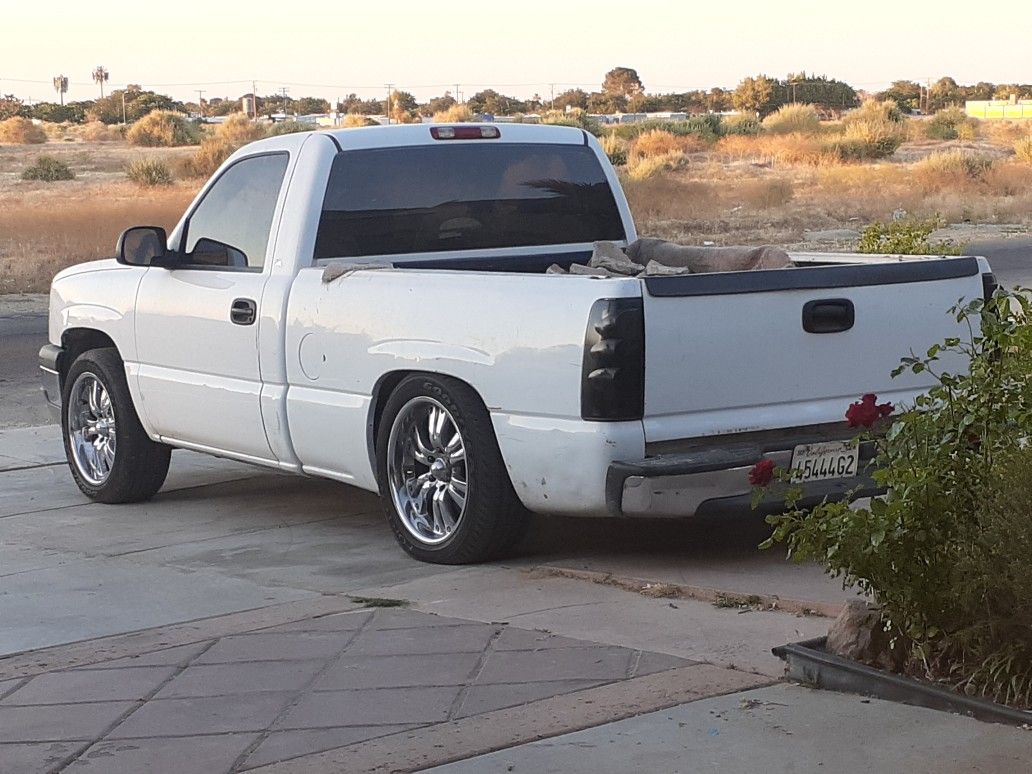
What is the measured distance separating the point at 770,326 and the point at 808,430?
0.48 metres

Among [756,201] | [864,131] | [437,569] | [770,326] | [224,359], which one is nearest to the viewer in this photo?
[770,326]

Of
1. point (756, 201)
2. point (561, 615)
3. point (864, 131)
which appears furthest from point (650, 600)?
point (864, 131)

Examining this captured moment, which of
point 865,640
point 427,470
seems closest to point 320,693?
point 865,640

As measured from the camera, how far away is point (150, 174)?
50.6 m

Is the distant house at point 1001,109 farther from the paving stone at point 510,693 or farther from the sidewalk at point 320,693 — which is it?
the paving stone at point 510,693

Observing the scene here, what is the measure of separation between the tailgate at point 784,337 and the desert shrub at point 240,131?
5724cm

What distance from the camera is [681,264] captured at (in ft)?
28.6

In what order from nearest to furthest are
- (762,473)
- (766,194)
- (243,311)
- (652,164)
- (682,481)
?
1. (762,473)
2. (682,481)
3. (243,311)
4. (766,194)
5. (652,164)

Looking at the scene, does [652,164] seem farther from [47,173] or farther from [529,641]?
[529,641]

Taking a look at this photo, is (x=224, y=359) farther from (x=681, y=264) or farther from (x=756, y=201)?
(x=756, y=201)

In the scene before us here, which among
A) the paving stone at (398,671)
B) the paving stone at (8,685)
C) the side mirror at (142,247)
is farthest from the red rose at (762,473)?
the side mirror at (142,247)

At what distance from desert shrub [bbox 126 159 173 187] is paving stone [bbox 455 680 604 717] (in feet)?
152

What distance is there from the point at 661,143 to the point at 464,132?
192 ft

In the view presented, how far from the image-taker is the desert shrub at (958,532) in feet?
16.0
